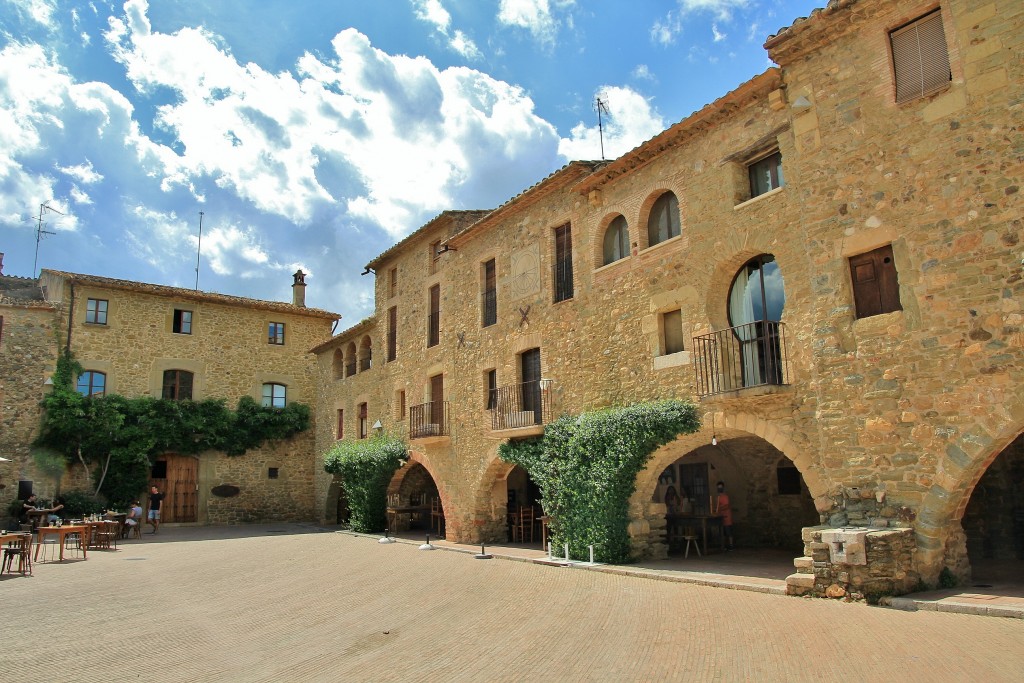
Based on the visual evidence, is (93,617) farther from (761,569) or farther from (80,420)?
(80,420)

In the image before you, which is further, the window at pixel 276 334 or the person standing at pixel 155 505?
the window at pixel 276 334

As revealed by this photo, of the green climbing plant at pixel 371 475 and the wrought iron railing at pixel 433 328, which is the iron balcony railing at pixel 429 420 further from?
the wrought iron railing at pixel 433 328

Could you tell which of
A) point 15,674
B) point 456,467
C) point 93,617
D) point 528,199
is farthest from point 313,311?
point 15,674

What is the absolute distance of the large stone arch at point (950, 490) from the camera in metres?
8.23

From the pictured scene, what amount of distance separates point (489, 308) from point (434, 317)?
3.15 metres

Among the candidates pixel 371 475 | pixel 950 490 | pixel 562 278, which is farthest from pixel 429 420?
pixel 950 490

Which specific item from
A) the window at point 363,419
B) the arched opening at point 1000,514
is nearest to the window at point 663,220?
the arched opening at point 1000,514

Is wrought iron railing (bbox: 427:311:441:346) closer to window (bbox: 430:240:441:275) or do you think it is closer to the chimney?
window (bbox: 430:240:441:275)

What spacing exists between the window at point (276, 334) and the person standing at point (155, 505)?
715 cm

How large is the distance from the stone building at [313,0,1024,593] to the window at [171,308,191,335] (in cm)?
1563

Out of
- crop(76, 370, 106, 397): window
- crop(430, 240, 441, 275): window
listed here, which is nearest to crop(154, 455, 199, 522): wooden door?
crop(76, 370, 106, 397): window

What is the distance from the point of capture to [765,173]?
Answer: 11.5 m

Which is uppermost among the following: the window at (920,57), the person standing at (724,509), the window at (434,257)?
the window at (434,257)

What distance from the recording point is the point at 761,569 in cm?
1150
